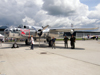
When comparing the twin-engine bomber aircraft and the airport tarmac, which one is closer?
the airport tarmac

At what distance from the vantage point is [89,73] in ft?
14.0

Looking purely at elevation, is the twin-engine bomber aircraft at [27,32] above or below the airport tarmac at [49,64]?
above

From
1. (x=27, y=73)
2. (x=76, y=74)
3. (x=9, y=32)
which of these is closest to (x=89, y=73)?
(x=76, y=74)

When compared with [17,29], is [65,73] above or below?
below

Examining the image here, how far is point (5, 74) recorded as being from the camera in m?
4.21

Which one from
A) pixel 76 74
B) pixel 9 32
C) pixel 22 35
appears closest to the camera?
pixel 76 74

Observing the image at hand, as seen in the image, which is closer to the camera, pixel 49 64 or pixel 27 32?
pixel 49 64

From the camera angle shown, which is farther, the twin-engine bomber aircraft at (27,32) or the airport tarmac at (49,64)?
the twin-engine bomber aircraft at (27,32)

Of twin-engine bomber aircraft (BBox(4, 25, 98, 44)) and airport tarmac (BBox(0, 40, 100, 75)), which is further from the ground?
twin-engine bomber aircraft (BBox(4, 25, 98, 44))

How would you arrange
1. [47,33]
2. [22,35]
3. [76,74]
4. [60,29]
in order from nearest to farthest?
[76,74], [22,35], [60,29], [47,33]

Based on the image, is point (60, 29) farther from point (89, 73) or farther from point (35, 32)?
point (89, 73)

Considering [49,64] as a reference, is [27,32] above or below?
above

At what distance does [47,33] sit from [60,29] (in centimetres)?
243

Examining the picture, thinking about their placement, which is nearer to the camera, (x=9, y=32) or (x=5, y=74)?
(x=5, y=74)
